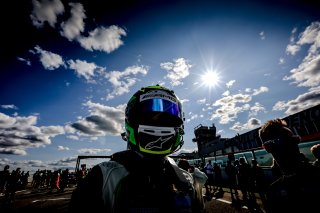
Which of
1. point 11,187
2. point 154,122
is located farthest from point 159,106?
point 11,187

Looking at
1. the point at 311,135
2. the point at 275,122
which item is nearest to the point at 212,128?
the point at 311,135

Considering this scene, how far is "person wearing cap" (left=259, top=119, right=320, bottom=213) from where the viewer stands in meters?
1.63

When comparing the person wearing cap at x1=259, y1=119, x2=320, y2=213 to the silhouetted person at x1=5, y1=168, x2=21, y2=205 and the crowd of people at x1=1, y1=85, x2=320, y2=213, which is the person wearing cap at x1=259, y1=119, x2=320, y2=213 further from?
the silhouetted person at x1=5, y1=168, x2=21, y2=205

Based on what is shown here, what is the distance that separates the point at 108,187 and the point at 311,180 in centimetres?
183

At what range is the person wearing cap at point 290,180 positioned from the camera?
5.35 ft

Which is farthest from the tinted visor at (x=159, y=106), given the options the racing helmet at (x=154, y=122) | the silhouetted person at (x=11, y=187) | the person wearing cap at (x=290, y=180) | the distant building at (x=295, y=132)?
the silhouetted person at (x=11, y=187)

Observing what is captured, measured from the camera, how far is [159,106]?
1.88m

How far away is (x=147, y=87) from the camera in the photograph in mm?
2131

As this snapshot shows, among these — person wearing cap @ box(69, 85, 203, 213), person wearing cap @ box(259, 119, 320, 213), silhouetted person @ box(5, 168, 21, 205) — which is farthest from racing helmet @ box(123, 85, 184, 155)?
silhouetted person @ box(5, 168, 21, 205)

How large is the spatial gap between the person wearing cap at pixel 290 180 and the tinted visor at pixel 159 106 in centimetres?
115

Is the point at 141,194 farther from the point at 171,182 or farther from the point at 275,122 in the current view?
the point at 275,122

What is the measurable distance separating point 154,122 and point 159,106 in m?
0.18

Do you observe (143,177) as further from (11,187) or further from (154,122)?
(11,187)

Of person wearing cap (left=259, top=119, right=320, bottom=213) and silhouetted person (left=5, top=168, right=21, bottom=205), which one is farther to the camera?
silhouetted person (left=5, top=168, right=21, bottom=205)
